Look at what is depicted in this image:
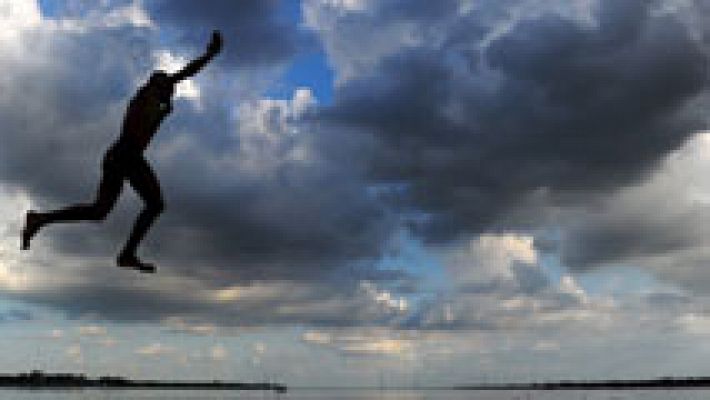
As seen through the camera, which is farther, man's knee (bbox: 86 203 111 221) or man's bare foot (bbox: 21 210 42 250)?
man's bare foot (bbox: 21 210 42 250)

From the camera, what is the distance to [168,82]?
40.5ft

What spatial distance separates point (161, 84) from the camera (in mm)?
12336

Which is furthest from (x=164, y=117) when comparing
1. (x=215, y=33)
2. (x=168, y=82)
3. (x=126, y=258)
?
(x=126, y=258)

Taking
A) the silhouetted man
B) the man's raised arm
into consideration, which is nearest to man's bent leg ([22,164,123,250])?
the silhouetted man

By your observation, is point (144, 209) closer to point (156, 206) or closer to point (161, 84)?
point (156, 206)

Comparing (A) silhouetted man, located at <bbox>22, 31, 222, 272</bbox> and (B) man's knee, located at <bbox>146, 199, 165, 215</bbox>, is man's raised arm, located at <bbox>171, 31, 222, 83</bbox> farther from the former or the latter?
(B) man's knee, located at <bbox>146, 199, 165, 215</bbox>

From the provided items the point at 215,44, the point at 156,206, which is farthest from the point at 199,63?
the point at 156,206

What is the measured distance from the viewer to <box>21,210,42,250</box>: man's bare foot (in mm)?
13195

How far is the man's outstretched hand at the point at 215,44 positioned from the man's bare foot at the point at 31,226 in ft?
11.1

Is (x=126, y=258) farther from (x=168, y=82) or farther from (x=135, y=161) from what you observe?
(x=168, y=82)

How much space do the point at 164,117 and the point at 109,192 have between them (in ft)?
4.05

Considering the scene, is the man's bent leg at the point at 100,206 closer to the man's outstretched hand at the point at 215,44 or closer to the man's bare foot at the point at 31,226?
the man's bare foot at the point at 31,226

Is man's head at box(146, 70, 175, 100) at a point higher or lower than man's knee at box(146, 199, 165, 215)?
higher

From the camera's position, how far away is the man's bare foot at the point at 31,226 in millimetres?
13195
